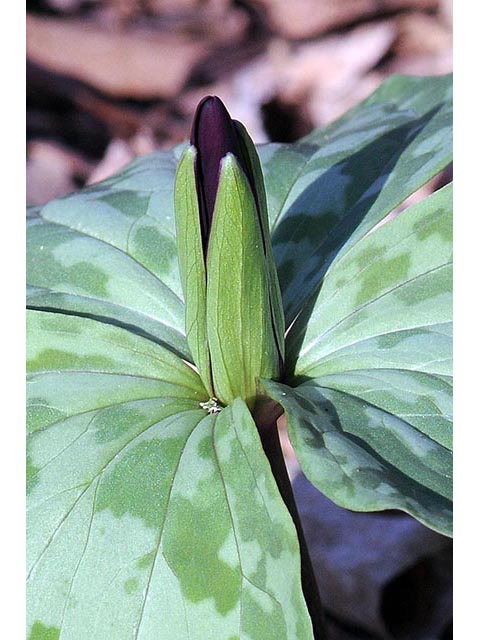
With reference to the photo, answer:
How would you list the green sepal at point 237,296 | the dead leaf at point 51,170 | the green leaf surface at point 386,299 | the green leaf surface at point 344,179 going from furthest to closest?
the dead leaf at point 51,170 < the green leaf surface at point 344,179 < the green leaf surface at point 386,299 < the green sepal at point 237,296

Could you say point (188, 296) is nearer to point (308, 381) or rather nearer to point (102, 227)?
point (308, 381)

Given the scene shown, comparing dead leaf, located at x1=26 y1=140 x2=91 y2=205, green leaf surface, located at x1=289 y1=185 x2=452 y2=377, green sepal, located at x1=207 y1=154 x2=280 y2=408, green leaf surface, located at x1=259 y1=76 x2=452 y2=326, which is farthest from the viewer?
dead leaf, located at x1=26 y1=140 x2=91 y2=205

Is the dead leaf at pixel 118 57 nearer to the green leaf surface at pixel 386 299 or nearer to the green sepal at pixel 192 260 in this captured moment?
the green leaf surface at pixel 386 299

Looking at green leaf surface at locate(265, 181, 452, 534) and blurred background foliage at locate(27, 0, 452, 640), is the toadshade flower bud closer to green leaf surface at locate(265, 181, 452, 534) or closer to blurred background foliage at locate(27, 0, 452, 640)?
green leaf surface at locate(265, 181, 452, 534)

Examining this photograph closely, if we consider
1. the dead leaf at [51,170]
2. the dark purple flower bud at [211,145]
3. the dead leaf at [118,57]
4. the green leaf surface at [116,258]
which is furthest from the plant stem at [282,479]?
the dead leaf at [118,57]

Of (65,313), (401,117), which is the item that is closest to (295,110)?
(401,117)

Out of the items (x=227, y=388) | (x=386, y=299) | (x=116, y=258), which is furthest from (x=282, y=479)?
(x=116, y=258)

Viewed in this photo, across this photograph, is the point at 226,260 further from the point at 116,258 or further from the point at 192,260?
the point at 116,258

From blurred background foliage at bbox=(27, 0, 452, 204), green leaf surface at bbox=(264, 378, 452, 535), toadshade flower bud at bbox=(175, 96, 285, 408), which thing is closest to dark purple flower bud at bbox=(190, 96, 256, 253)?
toadshade flower bud at bbox=(175, 96, 285, 408)
